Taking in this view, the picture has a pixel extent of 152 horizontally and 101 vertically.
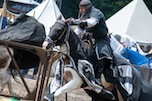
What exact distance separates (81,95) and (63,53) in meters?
4.83

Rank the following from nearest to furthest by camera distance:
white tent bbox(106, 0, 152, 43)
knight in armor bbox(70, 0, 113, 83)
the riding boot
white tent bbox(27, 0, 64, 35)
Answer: knight in armor bbox(70, 0, 113, 83) → the riding boot → white tent bbox(27, 0, 64, 35) → white tent bbox(106, 0, 152, 43)

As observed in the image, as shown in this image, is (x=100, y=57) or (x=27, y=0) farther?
(x=27, y=0)

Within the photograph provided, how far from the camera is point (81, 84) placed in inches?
295

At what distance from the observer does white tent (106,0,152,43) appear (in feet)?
62.8

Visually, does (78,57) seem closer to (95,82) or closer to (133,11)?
(95,82)

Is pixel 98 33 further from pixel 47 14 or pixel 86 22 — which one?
pixel 47 14

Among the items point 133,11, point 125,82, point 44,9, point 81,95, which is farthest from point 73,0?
point 125,82

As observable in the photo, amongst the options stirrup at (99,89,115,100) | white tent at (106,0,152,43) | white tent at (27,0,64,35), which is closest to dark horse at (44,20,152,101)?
stirrup at (99,89,115,100)

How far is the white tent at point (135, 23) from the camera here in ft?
62.8

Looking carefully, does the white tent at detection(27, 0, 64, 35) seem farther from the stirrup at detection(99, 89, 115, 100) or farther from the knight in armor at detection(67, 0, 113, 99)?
the stirrup at detection(99, 89, 115, 100)

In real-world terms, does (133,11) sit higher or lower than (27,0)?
higher

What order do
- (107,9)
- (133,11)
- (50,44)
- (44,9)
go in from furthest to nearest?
(107,9) < (133,11) < (44,9) < (50,44)

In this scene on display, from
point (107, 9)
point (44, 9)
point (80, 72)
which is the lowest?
point (107, 9)

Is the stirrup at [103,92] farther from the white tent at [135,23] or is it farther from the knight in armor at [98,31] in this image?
the white tent at [135,23]
